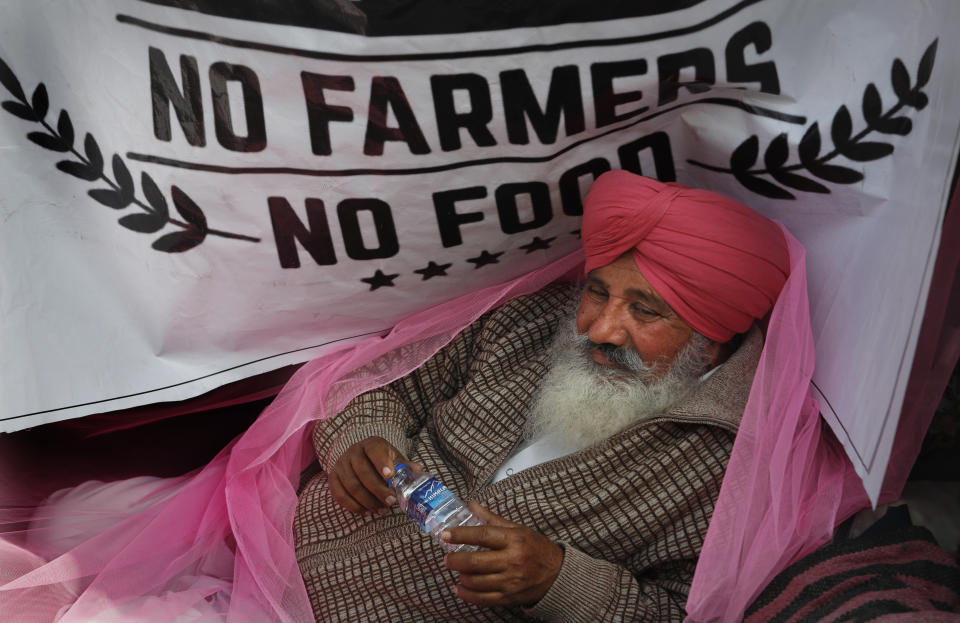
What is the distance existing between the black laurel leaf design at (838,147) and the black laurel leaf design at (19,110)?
1.30m

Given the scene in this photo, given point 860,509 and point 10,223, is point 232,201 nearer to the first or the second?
point 10,223

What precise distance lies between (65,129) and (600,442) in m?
1.17

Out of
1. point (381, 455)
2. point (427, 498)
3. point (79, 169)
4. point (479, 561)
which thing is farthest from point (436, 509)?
point (79, 169)

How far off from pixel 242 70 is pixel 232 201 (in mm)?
257

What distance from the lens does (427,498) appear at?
5.13 feet

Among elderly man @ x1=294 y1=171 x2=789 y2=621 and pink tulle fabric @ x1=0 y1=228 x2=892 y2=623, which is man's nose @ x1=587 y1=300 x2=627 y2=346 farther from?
pink tulle fabric @ x1=0 y1=228 x2=892 y2=623

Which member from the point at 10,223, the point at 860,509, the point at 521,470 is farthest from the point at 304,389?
the point at 860,509

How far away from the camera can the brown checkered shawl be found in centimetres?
162

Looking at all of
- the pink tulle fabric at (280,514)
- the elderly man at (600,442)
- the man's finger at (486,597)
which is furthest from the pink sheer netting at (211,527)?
the man's finger at (486,597)

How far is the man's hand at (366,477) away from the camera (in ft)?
5.66

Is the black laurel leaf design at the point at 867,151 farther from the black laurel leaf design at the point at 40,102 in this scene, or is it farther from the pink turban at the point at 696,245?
the black laurel leaf design at the point at 40,102

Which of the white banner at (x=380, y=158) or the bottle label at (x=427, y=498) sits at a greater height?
the white banner at (x=380, y=158)

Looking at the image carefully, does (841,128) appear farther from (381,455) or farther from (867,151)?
(381,455)

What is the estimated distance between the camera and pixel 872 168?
164 centimetres
